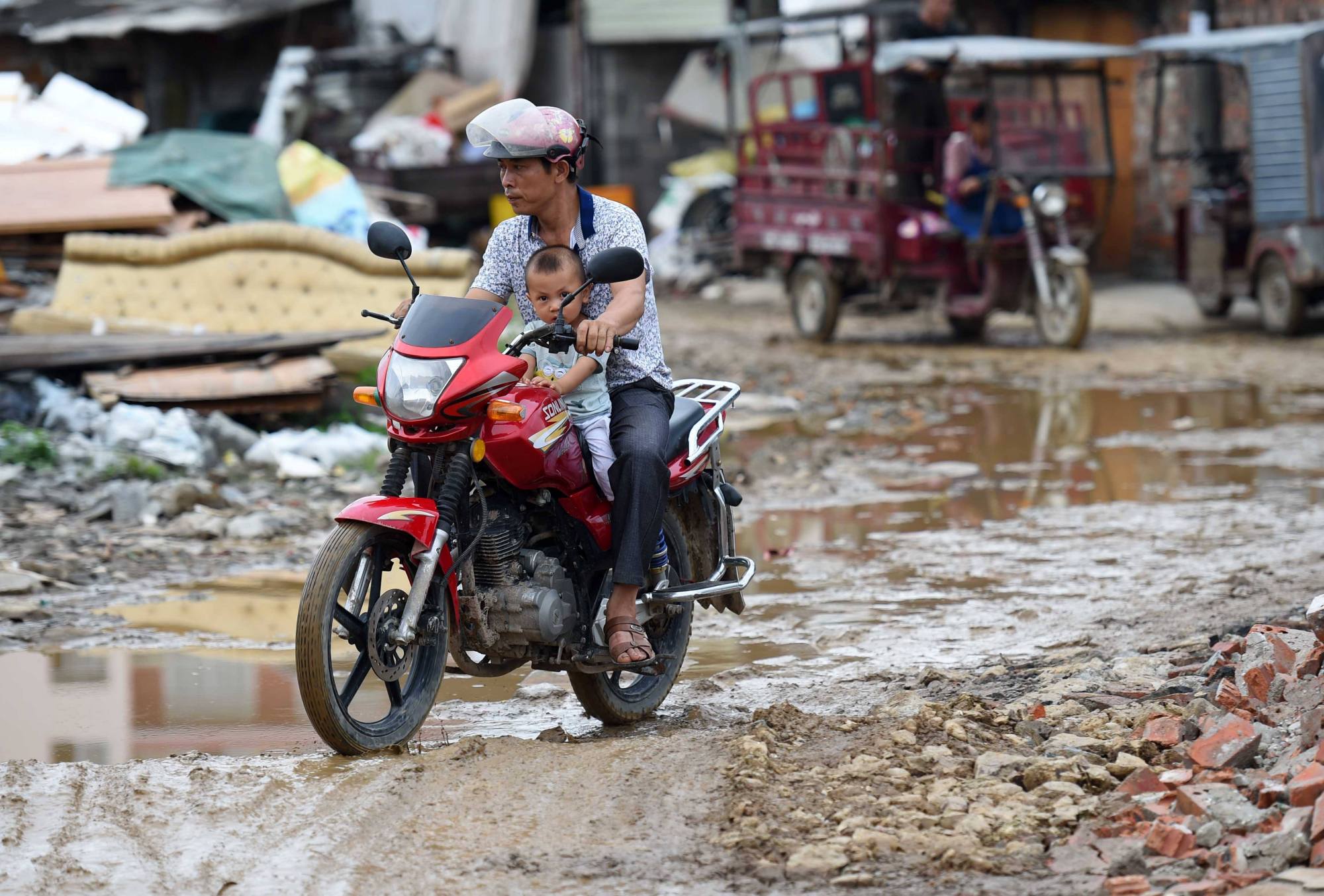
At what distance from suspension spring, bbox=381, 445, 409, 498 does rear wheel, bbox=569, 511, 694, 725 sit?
0.86 meters

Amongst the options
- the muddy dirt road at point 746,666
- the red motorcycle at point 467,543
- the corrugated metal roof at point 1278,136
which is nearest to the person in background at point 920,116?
the corrugated metal roof at point 1278,136

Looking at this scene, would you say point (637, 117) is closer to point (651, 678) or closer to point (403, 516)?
point (651, 678)

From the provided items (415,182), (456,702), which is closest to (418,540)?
(456,702)

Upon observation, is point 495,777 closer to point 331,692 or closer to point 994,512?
point 331,692

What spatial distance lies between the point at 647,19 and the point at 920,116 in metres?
8.73

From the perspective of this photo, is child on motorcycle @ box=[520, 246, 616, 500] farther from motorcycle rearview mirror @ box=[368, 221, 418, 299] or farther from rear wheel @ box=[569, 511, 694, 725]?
rear wheel @ box=[569, 511, 694, 725]

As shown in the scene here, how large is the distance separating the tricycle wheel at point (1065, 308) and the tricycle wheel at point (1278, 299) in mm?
1616

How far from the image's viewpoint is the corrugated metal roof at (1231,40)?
13258 millimetres

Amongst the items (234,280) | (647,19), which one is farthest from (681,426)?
(647,19)

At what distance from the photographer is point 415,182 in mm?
20281

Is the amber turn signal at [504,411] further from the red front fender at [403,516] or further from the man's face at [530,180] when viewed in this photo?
the man's face at [530,180]

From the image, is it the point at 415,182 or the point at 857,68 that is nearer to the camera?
the point at 857,68

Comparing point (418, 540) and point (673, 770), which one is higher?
point (418, 540)

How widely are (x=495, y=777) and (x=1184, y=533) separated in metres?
4.44
